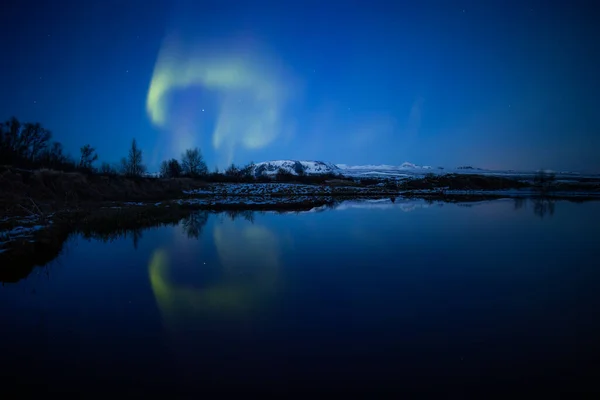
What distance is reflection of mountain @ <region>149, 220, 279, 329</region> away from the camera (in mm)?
6328

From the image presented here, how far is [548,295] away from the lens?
23.1ft

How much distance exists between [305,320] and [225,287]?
2.58 m

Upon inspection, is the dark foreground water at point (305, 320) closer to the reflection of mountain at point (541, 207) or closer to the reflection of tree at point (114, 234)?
the reflection of tree at point (114, 234)

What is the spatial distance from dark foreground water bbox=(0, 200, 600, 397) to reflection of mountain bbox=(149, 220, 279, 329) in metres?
0.05

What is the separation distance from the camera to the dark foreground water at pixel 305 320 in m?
4.26

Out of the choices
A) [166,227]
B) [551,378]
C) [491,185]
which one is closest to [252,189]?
[166,227]

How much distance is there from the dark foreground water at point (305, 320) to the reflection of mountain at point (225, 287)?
47 mm

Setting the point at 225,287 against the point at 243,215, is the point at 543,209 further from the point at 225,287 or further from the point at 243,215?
the point at 225,287

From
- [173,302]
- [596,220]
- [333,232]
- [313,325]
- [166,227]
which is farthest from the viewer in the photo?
[596,220]

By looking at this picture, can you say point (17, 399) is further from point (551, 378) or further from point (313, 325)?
point (551, 378)

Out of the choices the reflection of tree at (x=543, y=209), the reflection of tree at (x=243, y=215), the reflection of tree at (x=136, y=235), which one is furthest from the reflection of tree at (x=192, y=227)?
the reflection of tree at (x=543, y=209)

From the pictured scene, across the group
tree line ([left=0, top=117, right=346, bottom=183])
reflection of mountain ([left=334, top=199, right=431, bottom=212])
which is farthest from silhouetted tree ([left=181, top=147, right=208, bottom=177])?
reflection of mountain ([left=334, top=199, right=431, bottom=212])

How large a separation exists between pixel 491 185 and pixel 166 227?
301ft

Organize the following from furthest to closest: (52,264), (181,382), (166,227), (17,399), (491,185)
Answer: (491,185) → (166,227) → (52,264) → (181,382) → (17,399)
